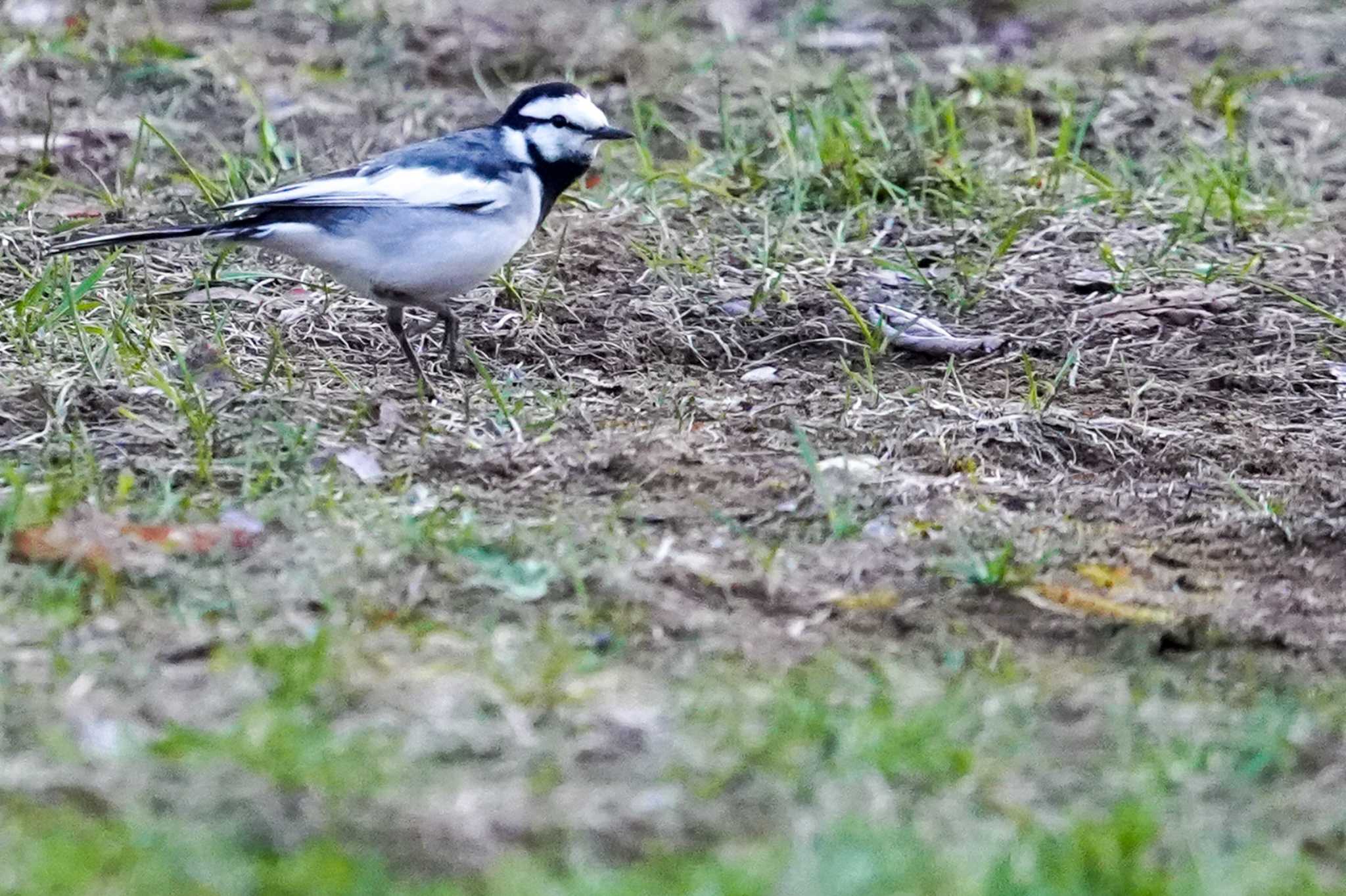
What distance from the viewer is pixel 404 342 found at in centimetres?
555

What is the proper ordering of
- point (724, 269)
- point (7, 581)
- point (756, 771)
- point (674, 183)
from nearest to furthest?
point (756, 771) → point (7, 581) → point (724, 269) → point (674, 183)

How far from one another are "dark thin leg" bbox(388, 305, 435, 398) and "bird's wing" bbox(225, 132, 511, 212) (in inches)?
15.2

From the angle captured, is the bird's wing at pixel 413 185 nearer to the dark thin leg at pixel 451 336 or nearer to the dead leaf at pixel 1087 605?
the dark thin leg at pixel 451 336

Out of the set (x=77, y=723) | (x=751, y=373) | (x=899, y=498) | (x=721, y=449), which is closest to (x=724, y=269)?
(x=751, y=373)

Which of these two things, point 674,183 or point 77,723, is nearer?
point 77,723

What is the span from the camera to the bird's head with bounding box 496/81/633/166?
5.84 m

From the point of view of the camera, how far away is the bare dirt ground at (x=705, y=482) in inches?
120

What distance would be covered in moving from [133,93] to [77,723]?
5.25 metres

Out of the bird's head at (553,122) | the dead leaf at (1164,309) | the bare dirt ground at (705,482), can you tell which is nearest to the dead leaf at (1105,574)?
the bare dirt ground at (705,482)

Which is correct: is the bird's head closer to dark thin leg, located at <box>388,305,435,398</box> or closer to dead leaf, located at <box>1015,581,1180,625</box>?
dark thin leg, located at <box>388,305,435,398</box>

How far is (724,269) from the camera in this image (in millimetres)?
6352

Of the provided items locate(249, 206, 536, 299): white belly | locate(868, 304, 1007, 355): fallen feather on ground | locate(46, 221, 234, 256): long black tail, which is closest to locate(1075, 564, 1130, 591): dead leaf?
locate(868, 304, 1007, 355): fallen feather on ground

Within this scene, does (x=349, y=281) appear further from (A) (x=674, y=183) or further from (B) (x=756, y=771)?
(B) (x=756, y=771)

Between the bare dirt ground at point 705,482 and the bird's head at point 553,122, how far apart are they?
0.54 m
